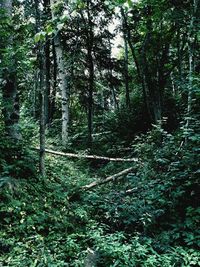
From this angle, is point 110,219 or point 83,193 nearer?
point 110,219

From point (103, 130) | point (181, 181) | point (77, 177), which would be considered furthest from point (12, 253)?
point (103, 130)

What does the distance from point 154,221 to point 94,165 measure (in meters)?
7.27

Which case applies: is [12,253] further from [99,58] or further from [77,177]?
[99,58]

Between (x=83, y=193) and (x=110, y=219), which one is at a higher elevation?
(x=83, y=193)

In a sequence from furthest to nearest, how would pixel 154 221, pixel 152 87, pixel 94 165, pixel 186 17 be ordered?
1. pixel 152 87
2. pixel 94 165
3. pixel 186 17
4. pixel 154 221

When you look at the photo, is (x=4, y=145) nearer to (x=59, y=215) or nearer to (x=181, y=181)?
(x=59, y=215)

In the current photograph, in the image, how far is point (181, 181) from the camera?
6391 millimetres

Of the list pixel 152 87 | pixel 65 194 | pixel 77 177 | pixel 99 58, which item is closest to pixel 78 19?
pixel 99 58

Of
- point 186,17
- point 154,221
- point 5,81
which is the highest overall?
point 186,17

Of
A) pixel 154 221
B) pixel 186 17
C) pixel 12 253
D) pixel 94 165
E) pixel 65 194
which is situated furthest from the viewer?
pixel 94 165

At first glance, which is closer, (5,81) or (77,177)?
(5,81)

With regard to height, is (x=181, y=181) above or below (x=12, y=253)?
above

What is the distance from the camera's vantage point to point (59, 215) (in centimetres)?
614

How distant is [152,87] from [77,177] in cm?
821
